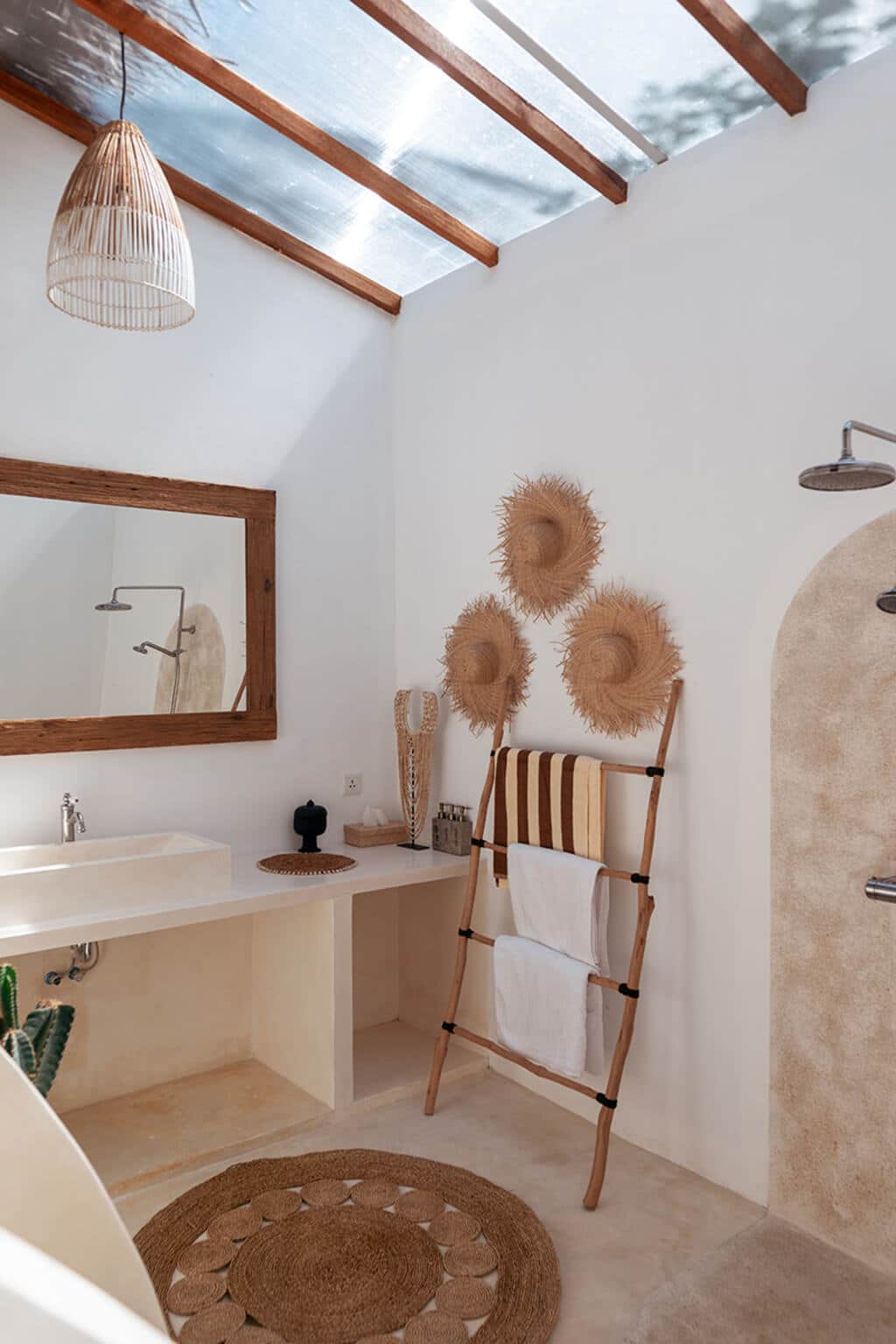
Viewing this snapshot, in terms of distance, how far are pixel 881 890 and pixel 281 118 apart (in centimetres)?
258

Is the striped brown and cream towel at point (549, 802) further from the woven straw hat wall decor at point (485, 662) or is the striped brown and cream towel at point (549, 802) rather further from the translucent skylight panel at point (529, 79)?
the translucent skylight panel at point (529, 79)

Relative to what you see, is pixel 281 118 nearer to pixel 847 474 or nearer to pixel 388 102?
pixel 388 102

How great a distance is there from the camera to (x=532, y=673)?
3240mm

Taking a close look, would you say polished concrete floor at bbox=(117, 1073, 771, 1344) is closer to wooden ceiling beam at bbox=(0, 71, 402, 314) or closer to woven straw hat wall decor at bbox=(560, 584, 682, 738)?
woven straw hat wall decor at bbox=(560, 584, 682, 738)

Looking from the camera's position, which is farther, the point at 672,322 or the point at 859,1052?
the point at 672,322

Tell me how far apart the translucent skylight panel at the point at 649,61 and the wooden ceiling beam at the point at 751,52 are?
95 millimetres

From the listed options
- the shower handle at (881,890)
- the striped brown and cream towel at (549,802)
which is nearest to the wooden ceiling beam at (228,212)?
the striped brown and cream towel at (549,802)

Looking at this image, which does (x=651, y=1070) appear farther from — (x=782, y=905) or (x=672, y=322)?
(x=672, y=322)

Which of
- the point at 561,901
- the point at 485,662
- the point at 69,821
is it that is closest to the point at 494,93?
the point at 485,662

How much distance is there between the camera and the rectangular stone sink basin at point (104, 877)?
2529 mm

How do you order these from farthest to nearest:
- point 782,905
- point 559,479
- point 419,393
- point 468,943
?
point 419,393, point 468,943, point 559,479, point 782,905

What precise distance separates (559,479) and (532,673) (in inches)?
25.1

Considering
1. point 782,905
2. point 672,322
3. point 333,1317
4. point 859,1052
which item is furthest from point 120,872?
point 672,322

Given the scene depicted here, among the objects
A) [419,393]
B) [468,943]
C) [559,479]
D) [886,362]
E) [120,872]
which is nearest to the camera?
[886,362]
